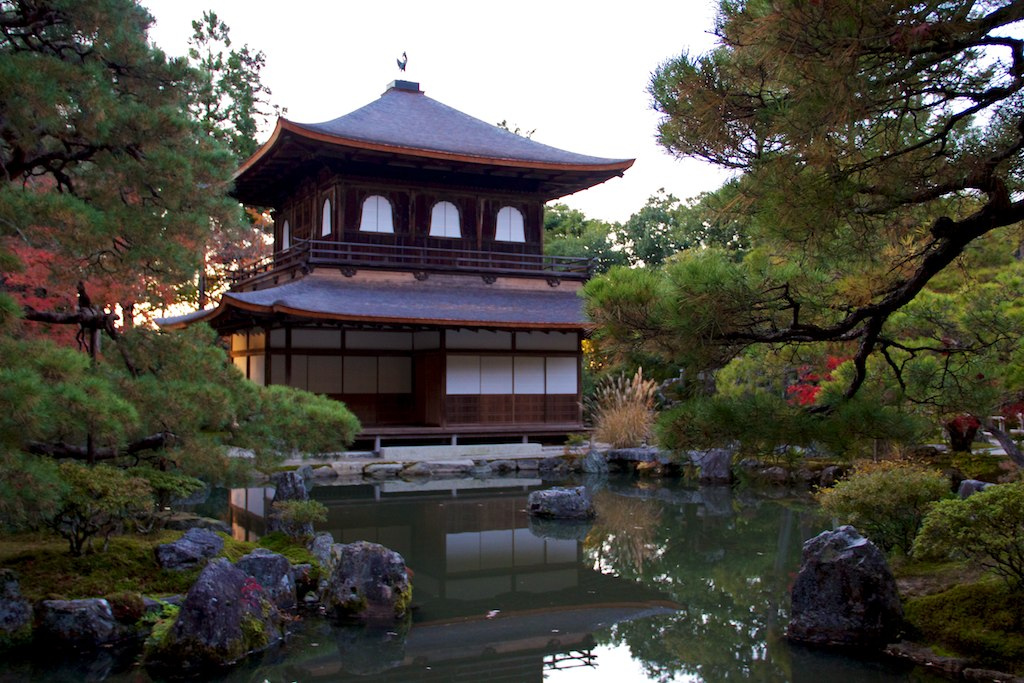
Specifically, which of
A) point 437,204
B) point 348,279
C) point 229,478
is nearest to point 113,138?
point 229,478

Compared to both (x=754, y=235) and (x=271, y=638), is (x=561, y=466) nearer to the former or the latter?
(x=271, y=638)

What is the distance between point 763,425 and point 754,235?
0.88 m

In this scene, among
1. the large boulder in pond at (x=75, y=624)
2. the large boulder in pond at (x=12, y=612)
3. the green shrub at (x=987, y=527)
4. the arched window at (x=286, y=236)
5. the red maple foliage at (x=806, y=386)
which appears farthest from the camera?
the arched window at (x=286, y=236)

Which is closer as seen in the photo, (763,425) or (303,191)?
(763,425)

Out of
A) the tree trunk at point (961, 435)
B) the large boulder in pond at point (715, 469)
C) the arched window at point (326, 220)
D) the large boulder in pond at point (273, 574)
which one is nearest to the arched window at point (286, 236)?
the arched window at point (326, 220)

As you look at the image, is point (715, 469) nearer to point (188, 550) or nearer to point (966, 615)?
point (966, 615)

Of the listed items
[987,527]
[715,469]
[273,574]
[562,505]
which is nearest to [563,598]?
[273,574]

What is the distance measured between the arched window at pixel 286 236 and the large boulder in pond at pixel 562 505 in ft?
32.8

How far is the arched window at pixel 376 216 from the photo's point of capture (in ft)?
54.6

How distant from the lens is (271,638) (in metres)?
5.64

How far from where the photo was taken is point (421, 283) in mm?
16625

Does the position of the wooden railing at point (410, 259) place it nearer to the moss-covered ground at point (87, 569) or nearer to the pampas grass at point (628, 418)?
the pampas grass at point (628, 418)

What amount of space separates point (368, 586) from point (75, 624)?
75.3 inches

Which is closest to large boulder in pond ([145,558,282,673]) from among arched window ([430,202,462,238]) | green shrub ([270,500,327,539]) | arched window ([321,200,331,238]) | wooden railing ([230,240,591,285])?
green shrub ([270,500,327,539])
